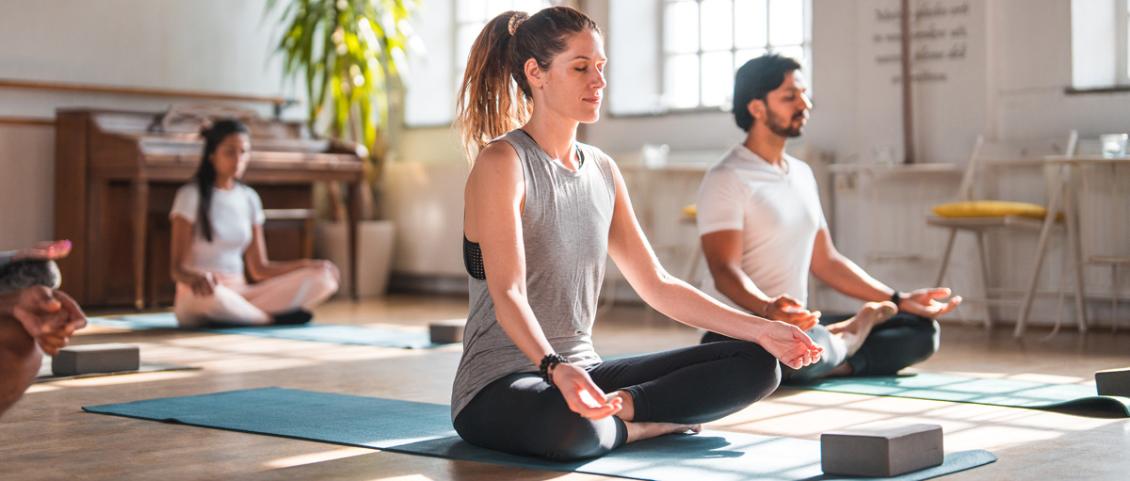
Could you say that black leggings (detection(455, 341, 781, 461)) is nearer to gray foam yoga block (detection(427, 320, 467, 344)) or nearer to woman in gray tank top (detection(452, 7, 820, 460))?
woman in gray tank top (detection(452, 7, 820, 460))

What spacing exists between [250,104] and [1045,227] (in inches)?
194

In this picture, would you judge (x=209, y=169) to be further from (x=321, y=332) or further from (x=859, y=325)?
(x=859, y=325)

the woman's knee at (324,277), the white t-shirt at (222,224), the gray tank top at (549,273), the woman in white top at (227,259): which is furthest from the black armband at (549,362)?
the woman's knee at (324,277)

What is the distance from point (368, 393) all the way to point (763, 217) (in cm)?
124

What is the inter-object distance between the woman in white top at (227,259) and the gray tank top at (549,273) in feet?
11.5

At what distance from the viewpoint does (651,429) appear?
10.2ft

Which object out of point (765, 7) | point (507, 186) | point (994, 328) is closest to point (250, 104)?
point (765, 7)

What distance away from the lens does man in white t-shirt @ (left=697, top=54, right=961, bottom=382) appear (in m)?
4.16

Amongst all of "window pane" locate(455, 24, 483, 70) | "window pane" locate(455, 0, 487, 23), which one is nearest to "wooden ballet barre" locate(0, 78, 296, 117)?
"window pane" locate(455, 24, 483, 70)

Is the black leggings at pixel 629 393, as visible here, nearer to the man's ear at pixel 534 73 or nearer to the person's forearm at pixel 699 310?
the person's forearm at pixel 699 310

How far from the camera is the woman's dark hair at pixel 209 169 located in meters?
6.31

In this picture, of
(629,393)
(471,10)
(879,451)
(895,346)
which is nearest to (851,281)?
(895,346)

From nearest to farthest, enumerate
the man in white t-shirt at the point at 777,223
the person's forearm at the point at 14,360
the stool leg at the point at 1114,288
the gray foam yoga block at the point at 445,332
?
the person's forearm at the point at 14,360, the man in white t-shirt at the point at 777,223, the gray foam yoga block at the point at 445,332, the stool leg at the point at 1114,288

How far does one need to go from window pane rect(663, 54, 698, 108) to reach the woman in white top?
236 cm
